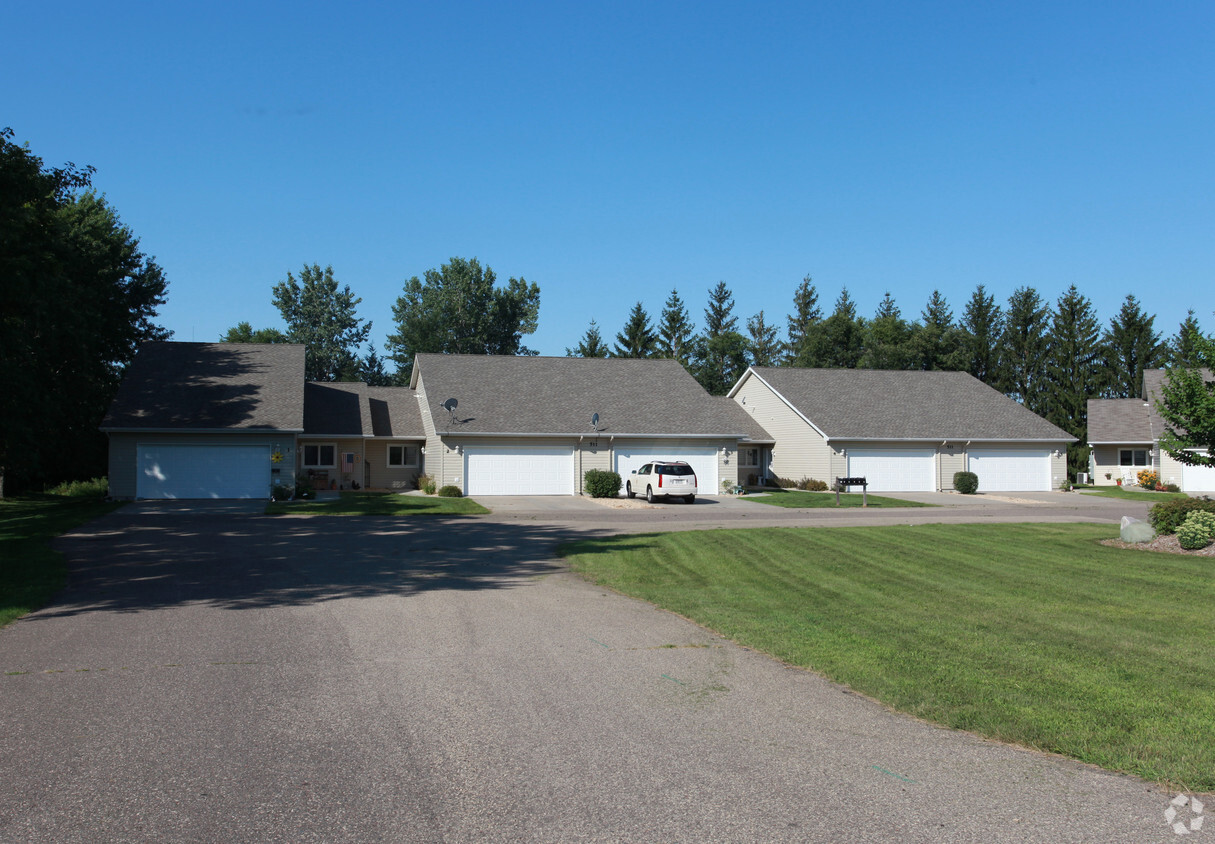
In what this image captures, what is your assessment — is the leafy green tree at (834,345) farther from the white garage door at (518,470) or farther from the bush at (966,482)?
the white garage door at (518,470)

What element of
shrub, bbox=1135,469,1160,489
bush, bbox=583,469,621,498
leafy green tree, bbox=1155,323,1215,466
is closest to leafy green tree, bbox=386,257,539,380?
bush, bbox=583,469,621,498

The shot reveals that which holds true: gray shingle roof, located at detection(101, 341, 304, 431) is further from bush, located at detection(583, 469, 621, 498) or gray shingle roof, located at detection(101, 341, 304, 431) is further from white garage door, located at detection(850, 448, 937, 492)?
white garage door, located at detection(850, 448, 937, 492)

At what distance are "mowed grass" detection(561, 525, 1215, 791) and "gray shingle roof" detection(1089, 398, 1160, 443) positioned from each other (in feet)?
117

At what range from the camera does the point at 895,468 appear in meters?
41.0

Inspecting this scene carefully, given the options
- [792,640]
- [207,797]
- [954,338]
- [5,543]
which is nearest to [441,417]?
[5,543]

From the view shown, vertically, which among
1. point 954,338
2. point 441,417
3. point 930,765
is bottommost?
point 930,765

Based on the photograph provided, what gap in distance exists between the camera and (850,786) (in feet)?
15.9

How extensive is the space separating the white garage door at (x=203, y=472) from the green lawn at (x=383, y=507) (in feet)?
8.26

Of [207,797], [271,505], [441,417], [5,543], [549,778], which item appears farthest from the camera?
[441,417]

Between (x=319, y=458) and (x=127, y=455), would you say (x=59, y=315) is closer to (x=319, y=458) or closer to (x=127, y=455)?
(x=127, y=455)

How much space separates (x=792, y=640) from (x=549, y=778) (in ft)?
14.2

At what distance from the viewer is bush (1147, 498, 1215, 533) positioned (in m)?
17.6

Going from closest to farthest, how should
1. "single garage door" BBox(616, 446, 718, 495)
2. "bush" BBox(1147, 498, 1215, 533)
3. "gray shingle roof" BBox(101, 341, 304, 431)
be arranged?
"bush" BBox(1147, 498, 1215, 533), "gray shingle roof" BBox(101, 341, 304, 431), "single garage door" BBox(616, 446, 718, 495)

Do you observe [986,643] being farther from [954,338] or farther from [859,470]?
[954,338]
